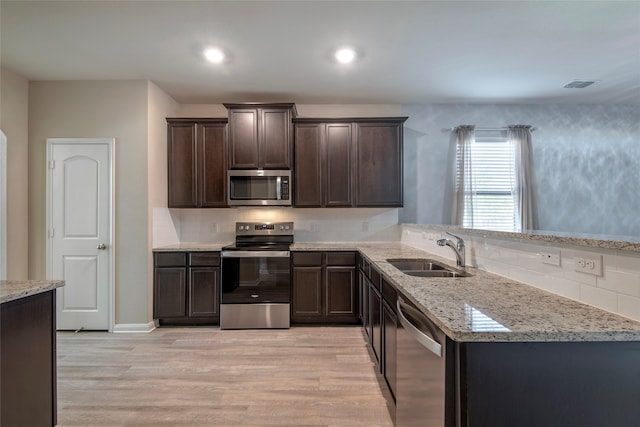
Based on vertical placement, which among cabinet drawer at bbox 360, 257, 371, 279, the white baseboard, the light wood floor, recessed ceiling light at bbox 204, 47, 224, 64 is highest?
recessed ceiling light at bbox 204, 47, 224, 64

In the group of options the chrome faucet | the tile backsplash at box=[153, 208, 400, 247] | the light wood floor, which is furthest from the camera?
the tile backsplash at box=[153, 208, 400, 247]

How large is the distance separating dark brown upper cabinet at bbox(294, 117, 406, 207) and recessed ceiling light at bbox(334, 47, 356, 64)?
881 millimetres

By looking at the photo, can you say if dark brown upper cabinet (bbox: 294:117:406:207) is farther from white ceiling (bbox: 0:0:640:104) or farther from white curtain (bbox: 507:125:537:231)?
white curtain (bbox: 507:125:537:231)

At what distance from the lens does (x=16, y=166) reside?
120 inches

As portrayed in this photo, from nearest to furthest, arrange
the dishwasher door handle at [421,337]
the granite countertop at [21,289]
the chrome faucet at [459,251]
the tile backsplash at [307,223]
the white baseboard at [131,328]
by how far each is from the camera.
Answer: the dishwasher door handle at [421,337], the granite countertop at [21,289], the chrome faucet at [459,251], the white baseboard at [131,328], the tile backsplash at [307,223]

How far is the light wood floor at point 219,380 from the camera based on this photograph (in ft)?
6.15

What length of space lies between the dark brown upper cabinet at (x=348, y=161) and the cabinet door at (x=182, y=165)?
4.23 ft

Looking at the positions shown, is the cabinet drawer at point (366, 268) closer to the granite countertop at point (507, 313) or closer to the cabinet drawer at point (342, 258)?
the cabinet drawer at point (342, 258)

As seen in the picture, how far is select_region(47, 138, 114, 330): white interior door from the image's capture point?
10.4ft

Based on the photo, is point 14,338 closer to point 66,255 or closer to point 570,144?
point 66,255

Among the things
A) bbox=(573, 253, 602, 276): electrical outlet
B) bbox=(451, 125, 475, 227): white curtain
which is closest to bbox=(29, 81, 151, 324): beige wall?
bbox=(573, 253, 602, 276): electrical outlet

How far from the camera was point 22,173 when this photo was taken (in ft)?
10.2

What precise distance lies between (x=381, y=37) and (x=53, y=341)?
10.2ft

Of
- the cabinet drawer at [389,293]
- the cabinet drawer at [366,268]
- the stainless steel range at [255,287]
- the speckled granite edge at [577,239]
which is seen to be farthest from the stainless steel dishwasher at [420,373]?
the stainless steel range at [255,287]
